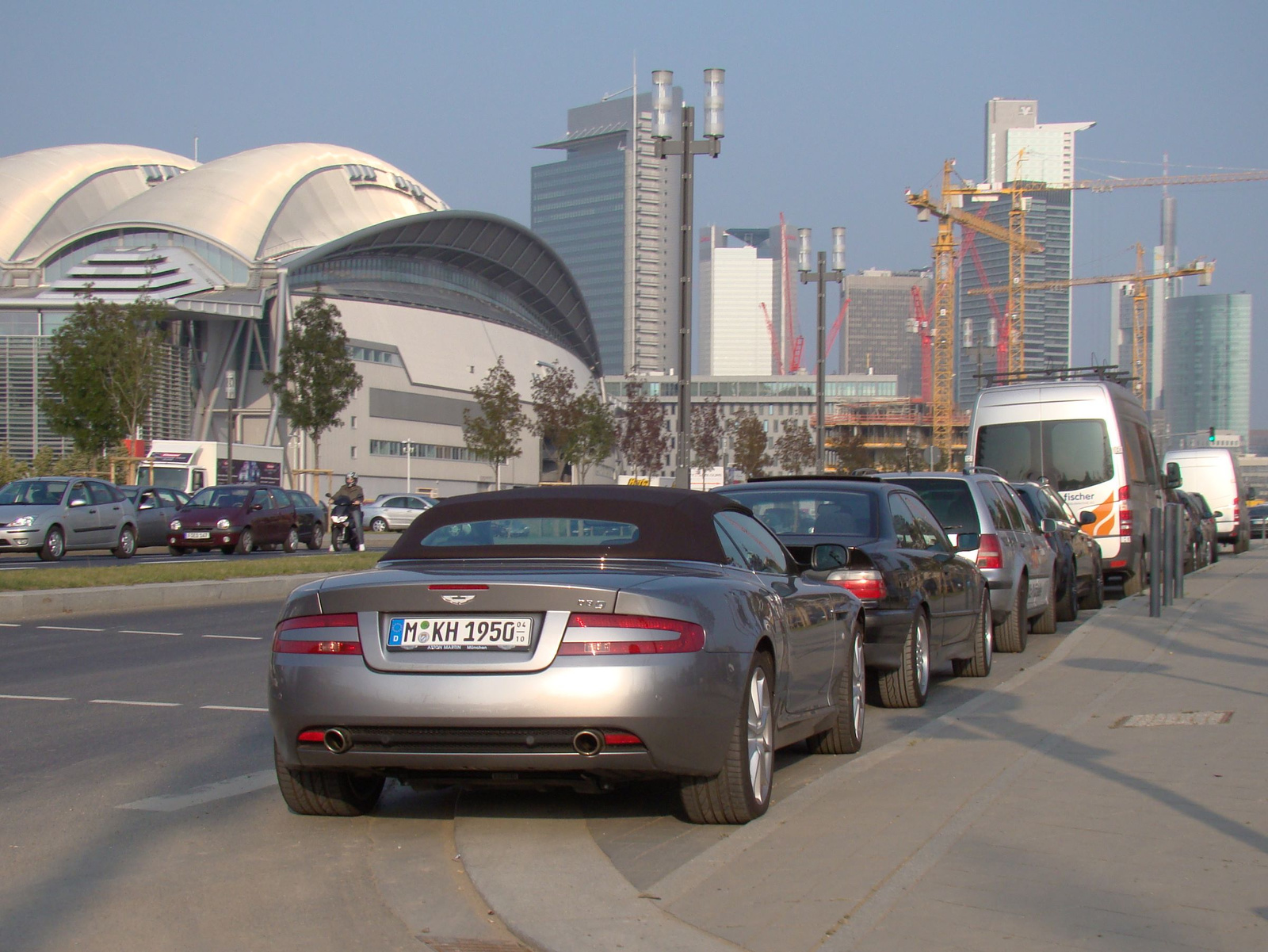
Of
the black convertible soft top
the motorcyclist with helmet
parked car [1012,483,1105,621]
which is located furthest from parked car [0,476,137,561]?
the black convertible soft top

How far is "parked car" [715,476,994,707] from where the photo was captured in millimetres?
9070

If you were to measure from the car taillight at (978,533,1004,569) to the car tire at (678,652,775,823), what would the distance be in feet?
23.7

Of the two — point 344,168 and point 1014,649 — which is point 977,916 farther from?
point 344,168

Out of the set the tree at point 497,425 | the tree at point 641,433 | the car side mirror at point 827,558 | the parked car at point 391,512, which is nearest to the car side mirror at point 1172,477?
the car side mirror at point 827,558

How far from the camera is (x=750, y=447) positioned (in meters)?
65.3

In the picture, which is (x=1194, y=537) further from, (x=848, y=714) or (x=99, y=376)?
(x=99, y=376)

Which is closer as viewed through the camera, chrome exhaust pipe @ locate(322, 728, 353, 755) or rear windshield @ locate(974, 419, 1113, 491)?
chrome exhaust pipe @ locate(322, 728, 353, 755)

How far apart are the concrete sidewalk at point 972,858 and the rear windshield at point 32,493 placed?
2276 cm

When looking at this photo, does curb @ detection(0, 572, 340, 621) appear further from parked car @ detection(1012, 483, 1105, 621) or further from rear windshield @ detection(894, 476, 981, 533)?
parked car @ detection(1012, 483, 1105, 621)

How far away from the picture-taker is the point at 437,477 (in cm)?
9238

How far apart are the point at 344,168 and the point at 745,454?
135 feet

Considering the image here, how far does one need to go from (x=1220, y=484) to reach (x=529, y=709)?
40.0 m

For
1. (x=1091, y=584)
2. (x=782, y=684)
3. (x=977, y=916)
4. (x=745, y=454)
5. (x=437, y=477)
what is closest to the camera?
(x=977, y=916)

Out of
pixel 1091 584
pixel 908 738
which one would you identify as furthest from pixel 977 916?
pixel 1091 584
